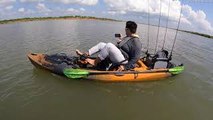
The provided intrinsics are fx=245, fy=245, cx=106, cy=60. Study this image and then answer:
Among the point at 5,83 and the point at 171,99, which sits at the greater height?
the point at 5,83

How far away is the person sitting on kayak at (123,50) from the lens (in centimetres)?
841

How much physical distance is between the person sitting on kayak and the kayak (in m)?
0.33

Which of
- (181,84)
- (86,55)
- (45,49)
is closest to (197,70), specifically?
(181,84)

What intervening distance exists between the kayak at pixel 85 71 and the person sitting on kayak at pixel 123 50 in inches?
13.2

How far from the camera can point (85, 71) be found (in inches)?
342

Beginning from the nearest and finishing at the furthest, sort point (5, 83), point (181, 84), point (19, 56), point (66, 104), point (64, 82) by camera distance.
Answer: point (66, 104), point (5, 83), point (64, 82), point (181, 84), point (19, 56)

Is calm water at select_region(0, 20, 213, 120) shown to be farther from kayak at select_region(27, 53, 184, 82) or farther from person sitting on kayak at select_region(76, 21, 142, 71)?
person sitting on kayak at select_region(76, 21, 142, 71)

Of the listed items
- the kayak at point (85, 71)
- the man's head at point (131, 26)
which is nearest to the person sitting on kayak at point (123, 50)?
the man's head at point (131, 26)

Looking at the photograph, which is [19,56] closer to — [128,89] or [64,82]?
[64,82]

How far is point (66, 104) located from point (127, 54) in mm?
3013

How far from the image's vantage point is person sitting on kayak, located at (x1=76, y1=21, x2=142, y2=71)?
841cm

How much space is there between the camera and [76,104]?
7.19 metres

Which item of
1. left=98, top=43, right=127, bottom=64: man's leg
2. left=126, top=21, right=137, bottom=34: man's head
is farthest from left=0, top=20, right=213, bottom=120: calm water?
left=126, top=21, right=137, bottom=34: man's head

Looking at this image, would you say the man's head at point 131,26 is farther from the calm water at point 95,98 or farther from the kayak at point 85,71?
the calm water at point 95,98
